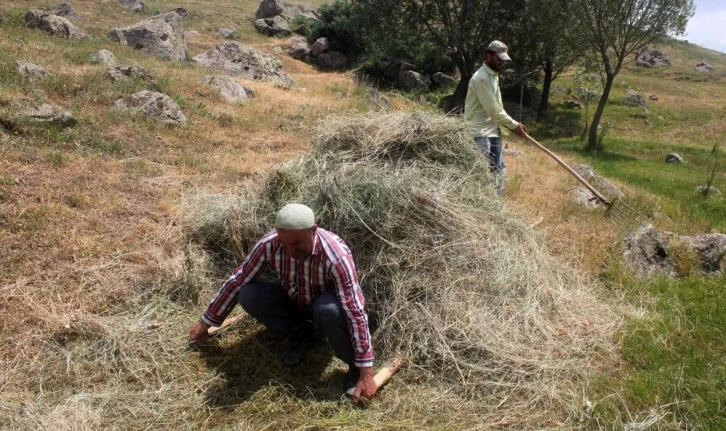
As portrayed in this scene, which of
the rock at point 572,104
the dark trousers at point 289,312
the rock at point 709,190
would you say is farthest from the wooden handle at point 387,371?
the rock at point 572,104

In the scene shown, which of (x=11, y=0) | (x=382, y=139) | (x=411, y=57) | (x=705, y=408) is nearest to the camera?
(x=705, y=408)

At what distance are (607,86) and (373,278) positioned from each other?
1407 cm

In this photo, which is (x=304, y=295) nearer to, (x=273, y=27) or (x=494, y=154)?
(x=494, y=154)

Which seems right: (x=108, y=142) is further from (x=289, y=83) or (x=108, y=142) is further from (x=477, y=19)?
(x=477, y=19)

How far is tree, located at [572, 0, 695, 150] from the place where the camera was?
14383 millimetres

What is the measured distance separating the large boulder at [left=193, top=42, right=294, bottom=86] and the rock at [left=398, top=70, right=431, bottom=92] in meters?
5.86

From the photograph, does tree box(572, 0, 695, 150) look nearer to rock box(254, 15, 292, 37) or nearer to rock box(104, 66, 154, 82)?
rock box(104, 66, 154, 82)

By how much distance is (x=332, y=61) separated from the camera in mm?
23656

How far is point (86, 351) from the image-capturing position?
3344mm

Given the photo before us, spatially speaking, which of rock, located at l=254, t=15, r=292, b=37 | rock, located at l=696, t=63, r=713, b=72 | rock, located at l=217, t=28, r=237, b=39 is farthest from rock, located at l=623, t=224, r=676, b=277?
rock, located at l=696, t=63, r=713, b=72

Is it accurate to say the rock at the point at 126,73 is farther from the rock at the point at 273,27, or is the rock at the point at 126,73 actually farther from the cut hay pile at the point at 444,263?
the rock at the point at 273,27

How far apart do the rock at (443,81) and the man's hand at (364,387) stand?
19.5 m

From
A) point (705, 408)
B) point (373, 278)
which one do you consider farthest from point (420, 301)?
point (705, 408)

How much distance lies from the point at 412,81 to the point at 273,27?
33.2 ft
